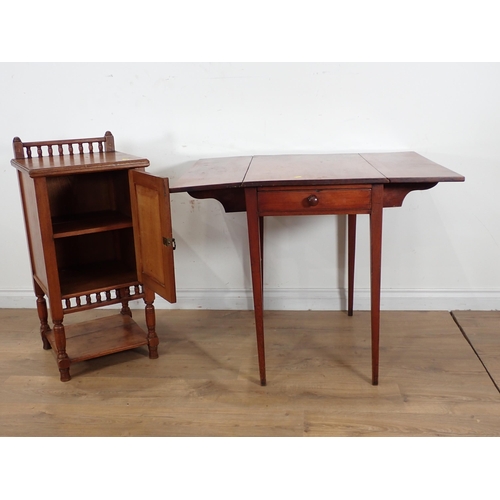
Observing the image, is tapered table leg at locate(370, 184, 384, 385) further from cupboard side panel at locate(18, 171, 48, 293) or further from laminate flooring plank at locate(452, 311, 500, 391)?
cupboard side panel at locate(18, 171, 48, 293)

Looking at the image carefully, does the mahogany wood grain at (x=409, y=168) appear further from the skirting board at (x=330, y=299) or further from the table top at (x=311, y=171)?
the skirting board at (x=330, y=299)

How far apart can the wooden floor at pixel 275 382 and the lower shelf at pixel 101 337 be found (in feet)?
0.26

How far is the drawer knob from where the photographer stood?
7.20ft

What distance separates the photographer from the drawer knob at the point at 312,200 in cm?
219

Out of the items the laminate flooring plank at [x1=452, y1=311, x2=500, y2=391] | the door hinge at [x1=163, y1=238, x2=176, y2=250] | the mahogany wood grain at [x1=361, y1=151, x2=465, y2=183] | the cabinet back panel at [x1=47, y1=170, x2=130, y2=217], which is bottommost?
the laminate flooring plank at [x1=452, y1=311, x2=500, y2=391]

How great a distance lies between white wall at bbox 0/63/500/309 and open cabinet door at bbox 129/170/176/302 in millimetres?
634

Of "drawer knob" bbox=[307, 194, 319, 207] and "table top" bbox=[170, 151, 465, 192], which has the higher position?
"table top" bbox=[170, 151, 465, 192]

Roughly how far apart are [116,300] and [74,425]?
0.63 meters

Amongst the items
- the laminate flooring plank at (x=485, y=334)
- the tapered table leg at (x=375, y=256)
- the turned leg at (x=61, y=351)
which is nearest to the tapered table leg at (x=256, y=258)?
the tapered table leg at (x=375, y=256)

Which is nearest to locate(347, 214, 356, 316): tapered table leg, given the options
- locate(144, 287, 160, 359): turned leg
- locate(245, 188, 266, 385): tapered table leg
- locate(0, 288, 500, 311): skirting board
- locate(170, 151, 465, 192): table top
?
locate(0, 288, 500, 311): skirting board

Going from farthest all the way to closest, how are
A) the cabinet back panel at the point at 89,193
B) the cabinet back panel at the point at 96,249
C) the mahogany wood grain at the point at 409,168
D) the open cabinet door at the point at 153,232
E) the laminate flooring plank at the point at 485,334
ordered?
the cabinet back panel at the point at 96,249 → the cabinet back panel at the point at 89,193 → the laminate flooring plank at the point at 485,334 → the open cabinet door at the point at 153,232 → the mahogany wood grain at the point at 409,168

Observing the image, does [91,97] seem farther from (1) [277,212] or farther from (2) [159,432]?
(2) [159,432]

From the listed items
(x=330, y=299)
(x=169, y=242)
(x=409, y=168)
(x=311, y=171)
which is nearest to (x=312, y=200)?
(x=311, y=171)

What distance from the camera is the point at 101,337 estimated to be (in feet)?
9.07
